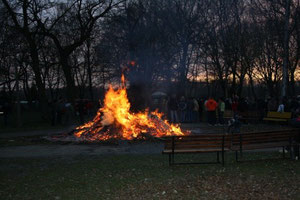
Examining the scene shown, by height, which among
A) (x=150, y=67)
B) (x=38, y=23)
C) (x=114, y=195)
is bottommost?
(x=114, y=195)

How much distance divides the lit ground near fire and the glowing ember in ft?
10.4

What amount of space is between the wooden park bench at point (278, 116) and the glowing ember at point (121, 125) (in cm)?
679

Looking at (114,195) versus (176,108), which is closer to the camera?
(114,195)

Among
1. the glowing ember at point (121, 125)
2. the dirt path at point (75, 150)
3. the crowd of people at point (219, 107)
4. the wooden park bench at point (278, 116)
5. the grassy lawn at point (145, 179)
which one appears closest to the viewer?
the grassy lawn at point (145, 179)

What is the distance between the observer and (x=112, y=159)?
417 inches

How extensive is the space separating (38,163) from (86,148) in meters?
3.06

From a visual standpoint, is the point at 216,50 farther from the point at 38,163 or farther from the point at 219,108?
the point at 38,163

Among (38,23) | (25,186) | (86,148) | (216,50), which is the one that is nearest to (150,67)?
(216,50)

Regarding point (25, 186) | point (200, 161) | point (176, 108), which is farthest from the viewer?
point (176, 108)

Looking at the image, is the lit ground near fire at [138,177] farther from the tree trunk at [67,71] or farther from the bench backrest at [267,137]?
the tree trunk at [67,71]

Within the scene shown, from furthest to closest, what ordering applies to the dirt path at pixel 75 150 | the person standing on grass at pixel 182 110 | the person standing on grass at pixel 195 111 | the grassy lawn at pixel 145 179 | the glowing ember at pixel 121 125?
the person standing on grass at pixel 195 111 → the person standing on grass at pixel 182 110 → the glowing ember at pixel 121 125 → the dirt path at pixel 75 150 → the grassy lawn at pixel 145 179

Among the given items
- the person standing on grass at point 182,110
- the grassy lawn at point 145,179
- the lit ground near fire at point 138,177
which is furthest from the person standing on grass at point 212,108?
the grassy lawn at point 145,179

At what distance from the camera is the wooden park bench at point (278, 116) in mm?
19484

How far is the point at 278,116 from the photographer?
20.0 metres
